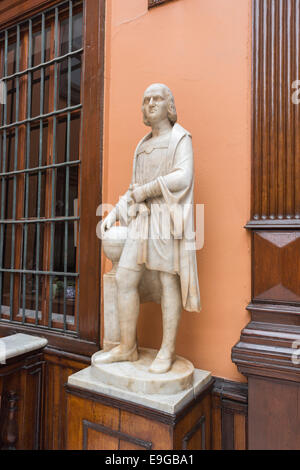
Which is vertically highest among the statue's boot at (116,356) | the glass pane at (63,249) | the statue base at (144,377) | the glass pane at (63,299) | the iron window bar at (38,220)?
the iron window bar at (38,220)

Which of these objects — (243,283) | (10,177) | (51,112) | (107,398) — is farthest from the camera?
(10,177)

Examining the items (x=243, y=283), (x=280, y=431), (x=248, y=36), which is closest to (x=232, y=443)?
(x=280, y=431)

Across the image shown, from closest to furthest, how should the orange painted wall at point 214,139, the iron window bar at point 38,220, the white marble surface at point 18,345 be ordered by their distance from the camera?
the orange painted wall at point 214,139 → the white marble surface at point 18,345 → the iron window bar at point 38,220

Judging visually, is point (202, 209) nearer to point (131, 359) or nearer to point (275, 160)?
point (275, 160)

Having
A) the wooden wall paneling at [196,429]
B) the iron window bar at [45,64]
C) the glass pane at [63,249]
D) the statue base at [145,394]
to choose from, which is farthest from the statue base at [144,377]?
the iron window bar at [45,64]

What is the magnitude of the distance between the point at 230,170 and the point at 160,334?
1.14 metres

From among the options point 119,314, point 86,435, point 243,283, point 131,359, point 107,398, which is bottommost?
point 86,435

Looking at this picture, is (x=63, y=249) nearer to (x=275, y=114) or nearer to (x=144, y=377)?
(x=144, y=377)

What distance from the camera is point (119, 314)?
5.65ft

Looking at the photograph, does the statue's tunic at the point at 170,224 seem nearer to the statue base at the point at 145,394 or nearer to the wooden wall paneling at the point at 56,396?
the statue base at the point at 145,394

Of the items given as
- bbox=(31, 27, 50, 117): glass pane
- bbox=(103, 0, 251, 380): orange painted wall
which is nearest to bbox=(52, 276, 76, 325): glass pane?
bbox=(103, 0, 251, 380): orange painted wall

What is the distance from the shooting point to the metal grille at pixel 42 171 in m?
2.64

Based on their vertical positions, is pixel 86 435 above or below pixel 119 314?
below

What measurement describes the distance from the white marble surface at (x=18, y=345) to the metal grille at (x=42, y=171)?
0.19 metres
